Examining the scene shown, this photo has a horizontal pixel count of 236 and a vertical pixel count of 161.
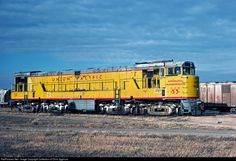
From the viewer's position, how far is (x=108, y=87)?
132 feet

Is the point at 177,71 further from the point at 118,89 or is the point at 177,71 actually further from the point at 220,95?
the point at 220,95

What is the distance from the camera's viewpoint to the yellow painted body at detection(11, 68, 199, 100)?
3462cm

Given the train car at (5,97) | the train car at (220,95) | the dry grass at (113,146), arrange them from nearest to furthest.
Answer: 1. the dry grass at (113,146)
2. the train car at (220,95)
3. the train car at (5,97)

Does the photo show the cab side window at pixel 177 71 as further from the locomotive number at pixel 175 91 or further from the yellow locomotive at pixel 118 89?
the locomotive number at pixel 175 91

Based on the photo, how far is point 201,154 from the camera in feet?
42.1

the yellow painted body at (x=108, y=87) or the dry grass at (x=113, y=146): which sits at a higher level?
the yellow painted body at (x=108, y=87)

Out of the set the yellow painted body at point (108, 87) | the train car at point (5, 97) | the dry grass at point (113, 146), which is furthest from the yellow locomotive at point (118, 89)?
the dry grass at point (113, 146)

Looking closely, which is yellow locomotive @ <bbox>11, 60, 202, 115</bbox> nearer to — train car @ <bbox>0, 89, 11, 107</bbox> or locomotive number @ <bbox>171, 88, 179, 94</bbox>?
locomotive number @ <bbox>171, 88, 179, 94</bbox>

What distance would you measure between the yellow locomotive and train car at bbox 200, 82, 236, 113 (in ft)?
32.7

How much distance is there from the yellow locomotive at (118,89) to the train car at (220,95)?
9960 mm

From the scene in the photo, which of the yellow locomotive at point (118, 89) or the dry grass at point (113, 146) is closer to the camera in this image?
the dry grass at point (113, 146)

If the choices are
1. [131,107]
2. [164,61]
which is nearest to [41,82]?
[131,107]

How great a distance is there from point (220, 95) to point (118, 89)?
12.4m

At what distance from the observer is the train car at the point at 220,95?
142ft
